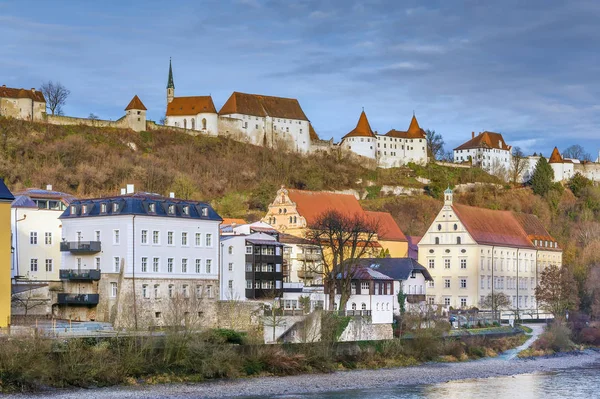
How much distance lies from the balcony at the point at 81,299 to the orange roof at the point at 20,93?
68.0m

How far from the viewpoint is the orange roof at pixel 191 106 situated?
129m

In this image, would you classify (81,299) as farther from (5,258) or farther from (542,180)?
(542,180)

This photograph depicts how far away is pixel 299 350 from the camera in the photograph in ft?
156

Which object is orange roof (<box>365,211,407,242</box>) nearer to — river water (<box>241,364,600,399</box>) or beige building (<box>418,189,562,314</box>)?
beige building (<box>418,189,562,314</box>)

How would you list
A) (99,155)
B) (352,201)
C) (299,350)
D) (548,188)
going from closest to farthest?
1. (299,350)
2. (352,201)
3. (99,155)
4. (548,188)

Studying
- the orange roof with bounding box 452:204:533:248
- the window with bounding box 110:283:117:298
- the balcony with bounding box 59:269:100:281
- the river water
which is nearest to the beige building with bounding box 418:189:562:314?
the orange roof with bounding box 452:204:533:248

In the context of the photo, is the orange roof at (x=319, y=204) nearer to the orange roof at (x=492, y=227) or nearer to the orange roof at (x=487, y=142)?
the orange roof at (x=492, y=227)

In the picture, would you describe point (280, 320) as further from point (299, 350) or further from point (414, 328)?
point (414, 328)

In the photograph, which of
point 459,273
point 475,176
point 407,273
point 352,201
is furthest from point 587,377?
point 475,176

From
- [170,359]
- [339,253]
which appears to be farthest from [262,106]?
[170,359]

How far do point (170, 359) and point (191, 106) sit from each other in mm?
91498

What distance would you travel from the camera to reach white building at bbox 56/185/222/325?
169 feet

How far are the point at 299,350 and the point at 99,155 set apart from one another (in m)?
65.8

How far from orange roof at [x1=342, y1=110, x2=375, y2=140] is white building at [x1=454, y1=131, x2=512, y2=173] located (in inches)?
722
